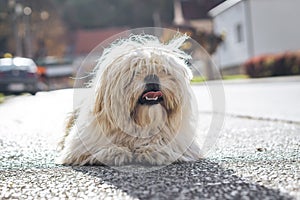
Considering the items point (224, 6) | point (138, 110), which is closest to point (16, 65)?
point (224, 6)

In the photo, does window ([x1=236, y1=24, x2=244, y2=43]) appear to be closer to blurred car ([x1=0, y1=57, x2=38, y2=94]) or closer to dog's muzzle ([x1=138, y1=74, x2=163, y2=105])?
blurred car ([x1=0, y1=57, x2=38, y2=94])

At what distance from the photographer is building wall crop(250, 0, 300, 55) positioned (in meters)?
31.4

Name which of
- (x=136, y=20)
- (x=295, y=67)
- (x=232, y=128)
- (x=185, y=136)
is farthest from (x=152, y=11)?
(x=185, y=136)

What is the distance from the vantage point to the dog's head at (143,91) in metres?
4.34

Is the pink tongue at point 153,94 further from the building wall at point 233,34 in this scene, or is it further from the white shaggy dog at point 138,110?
the building wall at point 233,34

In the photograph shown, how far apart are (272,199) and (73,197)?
1194 mm

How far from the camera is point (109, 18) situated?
2003 inches

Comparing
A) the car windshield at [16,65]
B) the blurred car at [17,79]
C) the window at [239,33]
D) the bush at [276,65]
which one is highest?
the window at [239,33]

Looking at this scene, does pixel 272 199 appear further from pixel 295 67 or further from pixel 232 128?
pixel 295 67

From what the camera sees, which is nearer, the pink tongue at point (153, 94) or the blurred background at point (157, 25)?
the pink tongue at point (153, 94)

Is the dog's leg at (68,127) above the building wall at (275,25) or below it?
below

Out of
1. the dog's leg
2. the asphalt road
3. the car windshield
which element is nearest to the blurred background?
the car windshield

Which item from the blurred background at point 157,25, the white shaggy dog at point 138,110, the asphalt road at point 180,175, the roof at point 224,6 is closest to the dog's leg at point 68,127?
the asphalt road at point 180,175

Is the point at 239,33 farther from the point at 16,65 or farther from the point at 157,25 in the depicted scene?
the point at 16,65
